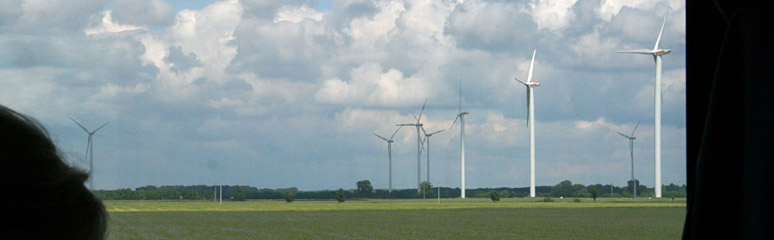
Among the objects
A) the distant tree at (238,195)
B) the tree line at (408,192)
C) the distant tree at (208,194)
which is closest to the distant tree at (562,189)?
the tree line at (408,192)

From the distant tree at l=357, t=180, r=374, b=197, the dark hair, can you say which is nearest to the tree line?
the distant tree at l=357, t=180, r=374, b=197

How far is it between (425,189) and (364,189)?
666cm

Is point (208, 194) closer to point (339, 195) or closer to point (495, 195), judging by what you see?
point (339, 195)

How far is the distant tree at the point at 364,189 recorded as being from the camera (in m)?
82.6

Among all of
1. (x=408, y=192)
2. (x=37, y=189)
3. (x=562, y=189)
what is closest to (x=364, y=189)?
(x=408, y=192)

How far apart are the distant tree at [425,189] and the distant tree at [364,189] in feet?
18.2

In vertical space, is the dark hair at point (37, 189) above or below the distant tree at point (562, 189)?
above

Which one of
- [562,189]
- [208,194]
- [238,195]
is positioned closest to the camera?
[208,194]

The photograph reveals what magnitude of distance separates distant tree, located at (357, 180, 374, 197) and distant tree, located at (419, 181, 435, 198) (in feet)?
18.2

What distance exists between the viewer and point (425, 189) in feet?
267

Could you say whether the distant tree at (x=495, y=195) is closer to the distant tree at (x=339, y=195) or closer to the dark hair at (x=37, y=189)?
the distant tree at (x=339, y=195)

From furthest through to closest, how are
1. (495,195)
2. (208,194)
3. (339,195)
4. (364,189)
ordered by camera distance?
(364,189) < (339,195) < (495,195) < (208,194)
